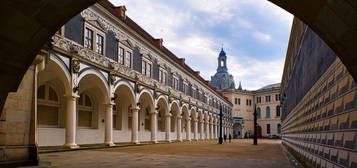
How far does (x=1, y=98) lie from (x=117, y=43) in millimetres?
19673

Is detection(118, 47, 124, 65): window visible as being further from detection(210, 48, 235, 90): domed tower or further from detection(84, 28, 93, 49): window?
detection(210, 48, 235, 90): domed tower

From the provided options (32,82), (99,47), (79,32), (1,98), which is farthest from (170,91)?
(1,98)

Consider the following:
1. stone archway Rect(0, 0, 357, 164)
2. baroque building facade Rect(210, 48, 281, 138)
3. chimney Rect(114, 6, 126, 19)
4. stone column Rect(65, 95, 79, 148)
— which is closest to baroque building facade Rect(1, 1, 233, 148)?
stone column Rect(65, 95, 79, 148)

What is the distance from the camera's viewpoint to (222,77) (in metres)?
97.8

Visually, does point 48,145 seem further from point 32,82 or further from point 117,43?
point 32,82

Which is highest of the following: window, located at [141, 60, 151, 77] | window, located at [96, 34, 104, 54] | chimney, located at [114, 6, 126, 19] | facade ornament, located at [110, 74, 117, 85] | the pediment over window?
chimney, located at [114, 6, 126, 19]

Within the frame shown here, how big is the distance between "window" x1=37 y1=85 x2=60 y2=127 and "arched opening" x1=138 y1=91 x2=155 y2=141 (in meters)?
9.84

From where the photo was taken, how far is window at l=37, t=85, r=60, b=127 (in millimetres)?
18391

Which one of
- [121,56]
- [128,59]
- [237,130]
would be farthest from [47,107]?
[237,130]

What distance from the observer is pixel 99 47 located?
68.7 feet

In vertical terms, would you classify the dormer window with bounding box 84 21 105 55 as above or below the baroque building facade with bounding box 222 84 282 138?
above

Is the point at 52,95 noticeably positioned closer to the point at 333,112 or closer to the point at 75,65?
the point at 75,65

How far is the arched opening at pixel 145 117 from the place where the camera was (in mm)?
29023

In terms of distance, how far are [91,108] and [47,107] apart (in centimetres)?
463
